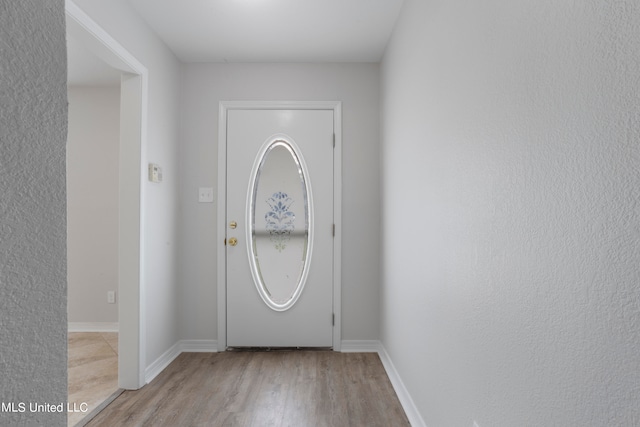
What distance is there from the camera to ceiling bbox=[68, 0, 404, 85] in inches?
104

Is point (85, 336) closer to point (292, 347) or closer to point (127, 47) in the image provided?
point (292, 347)

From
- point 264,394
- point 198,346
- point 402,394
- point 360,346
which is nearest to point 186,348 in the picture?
point 198,346

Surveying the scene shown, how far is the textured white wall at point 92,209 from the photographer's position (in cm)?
422

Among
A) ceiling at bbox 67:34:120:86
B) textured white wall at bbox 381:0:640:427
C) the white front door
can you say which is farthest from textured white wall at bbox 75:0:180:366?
textured white wall at bbox 381:0:640:427

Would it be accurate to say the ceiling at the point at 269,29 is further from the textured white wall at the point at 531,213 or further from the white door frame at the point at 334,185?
the textured white wall at the point at 531,213

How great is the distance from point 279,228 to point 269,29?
62.0 inches

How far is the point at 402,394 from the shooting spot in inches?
99.8

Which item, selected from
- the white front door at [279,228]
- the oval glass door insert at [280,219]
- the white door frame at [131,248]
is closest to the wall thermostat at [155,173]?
the white door frame at [131,248]

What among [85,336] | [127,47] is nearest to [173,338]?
[85,336]

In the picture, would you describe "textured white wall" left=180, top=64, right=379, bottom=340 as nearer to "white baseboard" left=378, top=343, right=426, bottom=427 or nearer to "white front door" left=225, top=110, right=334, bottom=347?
"white front door" left=225, top=110, right=334, bottom=347

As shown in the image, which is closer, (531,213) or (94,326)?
(531,213)

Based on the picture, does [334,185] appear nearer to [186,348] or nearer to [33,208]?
[186,348]

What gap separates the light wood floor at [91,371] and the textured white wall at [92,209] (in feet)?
1.16

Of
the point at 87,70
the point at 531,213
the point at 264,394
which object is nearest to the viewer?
the point at 531,213
